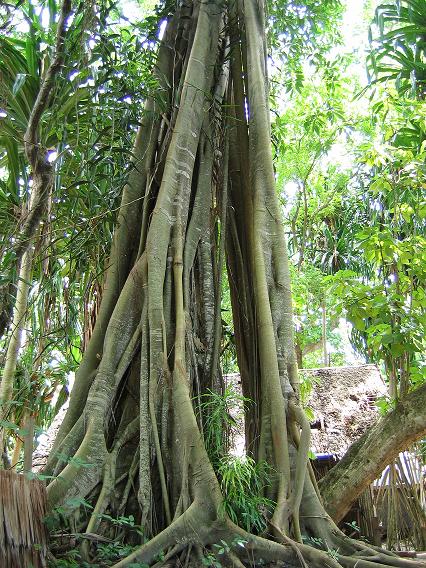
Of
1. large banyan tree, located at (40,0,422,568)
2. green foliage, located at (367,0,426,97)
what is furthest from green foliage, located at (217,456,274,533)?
green foliage, located at (367,0,426,97)

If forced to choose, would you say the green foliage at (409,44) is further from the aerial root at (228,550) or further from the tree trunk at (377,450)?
the aerial root at (228,550)

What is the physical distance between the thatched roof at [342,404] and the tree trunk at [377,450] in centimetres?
265

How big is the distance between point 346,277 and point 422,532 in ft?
7.53

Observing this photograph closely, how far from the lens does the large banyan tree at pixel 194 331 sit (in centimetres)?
297

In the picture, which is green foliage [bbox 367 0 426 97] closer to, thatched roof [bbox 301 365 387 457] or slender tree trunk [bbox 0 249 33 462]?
thatched roof [bbox 301 365 387 457]

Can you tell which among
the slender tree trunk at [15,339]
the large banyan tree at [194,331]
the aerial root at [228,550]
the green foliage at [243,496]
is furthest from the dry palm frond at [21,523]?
the slender tree trunk at [15,339]

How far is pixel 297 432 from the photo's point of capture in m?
3.39

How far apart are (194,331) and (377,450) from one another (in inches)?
55.4

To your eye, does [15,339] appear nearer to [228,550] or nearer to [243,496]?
[243,496]

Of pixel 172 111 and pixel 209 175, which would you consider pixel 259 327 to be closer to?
pixel 209 175

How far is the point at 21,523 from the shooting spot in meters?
2.55

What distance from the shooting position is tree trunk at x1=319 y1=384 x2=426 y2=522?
392 centimetres

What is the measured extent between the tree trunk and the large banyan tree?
2.35ft

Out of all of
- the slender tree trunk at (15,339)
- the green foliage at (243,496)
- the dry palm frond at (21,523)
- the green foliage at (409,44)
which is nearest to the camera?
the dry palm frond at (21,523)
